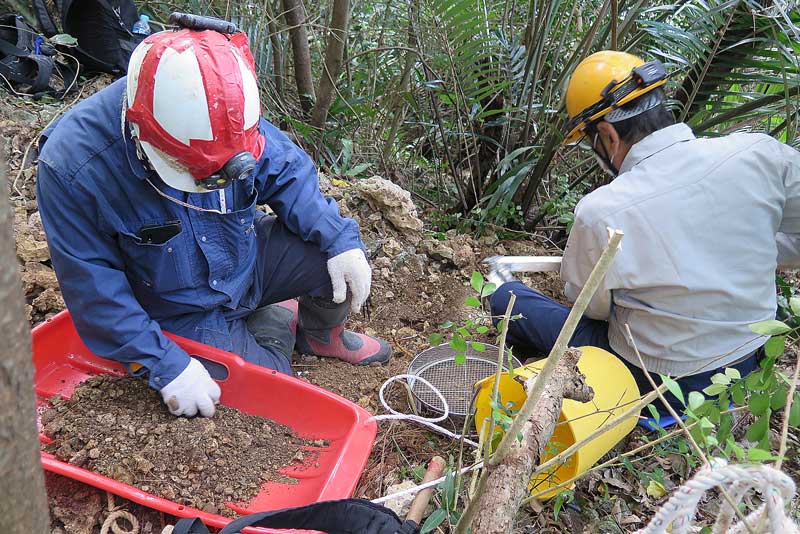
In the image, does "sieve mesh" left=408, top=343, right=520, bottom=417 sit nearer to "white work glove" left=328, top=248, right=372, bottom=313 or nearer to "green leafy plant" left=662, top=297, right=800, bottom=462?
"white work glove" left=328, top=248, right=372, bottom=313

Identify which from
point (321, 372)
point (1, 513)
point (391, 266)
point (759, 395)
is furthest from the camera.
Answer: point (391, 266)

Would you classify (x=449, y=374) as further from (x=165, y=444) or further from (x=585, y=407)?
(x=165, y=444)

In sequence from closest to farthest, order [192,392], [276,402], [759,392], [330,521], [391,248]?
[759,392] < [330,521] < [192,392] < [276,402] < [391,248]

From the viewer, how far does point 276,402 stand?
2035 mm

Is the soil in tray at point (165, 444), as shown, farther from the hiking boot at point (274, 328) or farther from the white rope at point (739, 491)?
the white rope at point (739, 491)

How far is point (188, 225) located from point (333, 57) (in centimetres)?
212

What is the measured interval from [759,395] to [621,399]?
73 centimetres

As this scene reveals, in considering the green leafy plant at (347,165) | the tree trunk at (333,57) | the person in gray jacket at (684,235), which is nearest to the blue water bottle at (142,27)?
the tree trunk at (333,57)

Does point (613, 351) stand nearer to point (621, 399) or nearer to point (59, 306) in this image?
point (621, 399)

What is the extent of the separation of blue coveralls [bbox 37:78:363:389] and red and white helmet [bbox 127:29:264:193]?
A: 0.56 feet

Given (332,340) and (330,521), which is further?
(332,340)

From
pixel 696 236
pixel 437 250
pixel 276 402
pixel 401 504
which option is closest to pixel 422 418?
pixel 401 504

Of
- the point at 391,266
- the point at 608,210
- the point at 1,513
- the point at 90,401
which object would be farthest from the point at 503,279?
the point at 1,513

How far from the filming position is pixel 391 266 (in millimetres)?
2918
